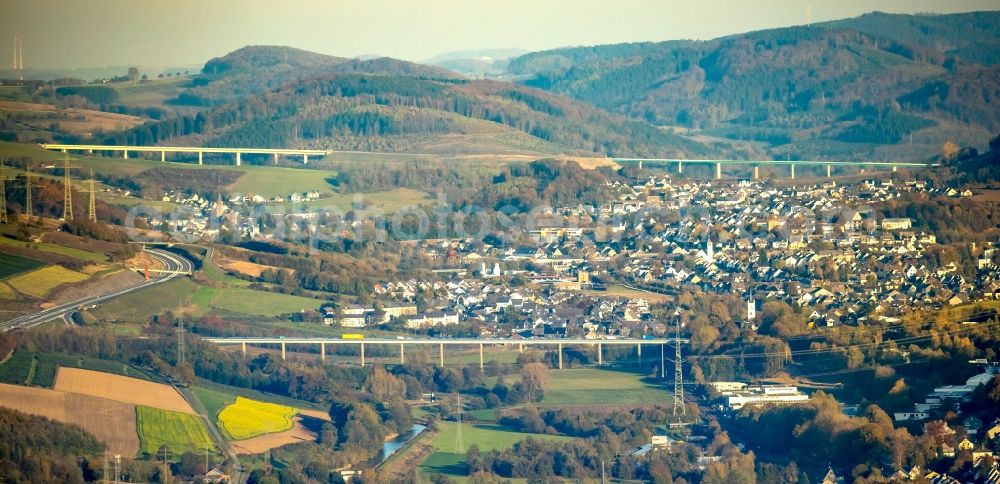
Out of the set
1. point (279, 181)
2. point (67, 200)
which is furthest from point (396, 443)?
point (279, 181)

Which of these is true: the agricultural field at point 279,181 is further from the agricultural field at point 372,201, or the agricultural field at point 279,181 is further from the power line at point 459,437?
the power line at point 459,437

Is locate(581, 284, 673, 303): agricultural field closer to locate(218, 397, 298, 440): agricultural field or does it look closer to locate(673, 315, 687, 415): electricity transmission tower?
locate(673, 315, 687, 415): electricity transmission tower

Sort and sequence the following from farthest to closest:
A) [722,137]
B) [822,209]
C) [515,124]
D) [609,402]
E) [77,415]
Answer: [722,137] < [515,124] < [822,209] < [609,402] < [77,415]

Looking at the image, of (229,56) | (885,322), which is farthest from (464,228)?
(229,56)

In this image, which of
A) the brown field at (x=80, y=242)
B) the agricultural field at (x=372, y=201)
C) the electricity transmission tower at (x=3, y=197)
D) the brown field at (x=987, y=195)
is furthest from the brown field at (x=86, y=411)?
the agricultural field at (x=372, y=201)

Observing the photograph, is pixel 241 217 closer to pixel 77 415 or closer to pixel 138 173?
pixel 138 173

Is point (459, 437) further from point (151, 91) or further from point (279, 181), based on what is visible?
point (151, 91)
